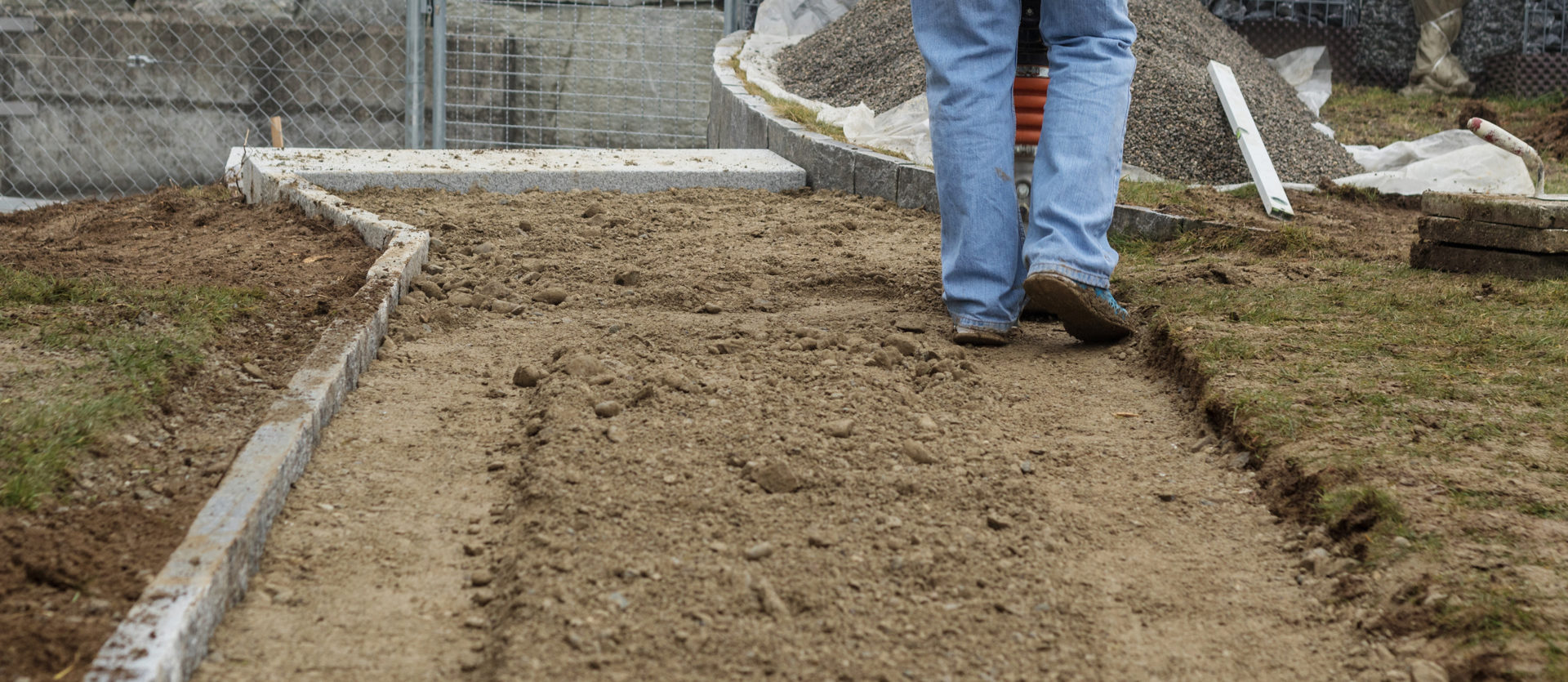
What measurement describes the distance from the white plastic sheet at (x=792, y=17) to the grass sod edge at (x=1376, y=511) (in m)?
6.91

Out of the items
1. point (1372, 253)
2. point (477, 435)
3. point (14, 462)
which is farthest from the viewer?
point (1372, 253)

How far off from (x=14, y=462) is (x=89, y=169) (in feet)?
24.5

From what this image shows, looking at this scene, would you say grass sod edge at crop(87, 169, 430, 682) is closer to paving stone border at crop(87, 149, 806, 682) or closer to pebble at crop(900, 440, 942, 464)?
paving stone border at crop(87, 149, 806, 682)

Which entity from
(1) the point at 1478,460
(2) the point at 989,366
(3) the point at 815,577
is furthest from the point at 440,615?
(1) the point at 1478,460

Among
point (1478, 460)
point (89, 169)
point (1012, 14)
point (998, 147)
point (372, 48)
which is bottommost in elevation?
point (89, 169)

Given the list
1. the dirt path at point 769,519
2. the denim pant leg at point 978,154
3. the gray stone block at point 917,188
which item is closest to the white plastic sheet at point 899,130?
the gray stone block at point 917,188

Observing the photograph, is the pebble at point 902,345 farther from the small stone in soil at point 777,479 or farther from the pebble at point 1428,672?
the pebble at point 1428,672

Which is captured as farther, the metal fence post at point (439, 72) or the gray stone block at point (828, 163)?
the metal fence post at point (439, 72)

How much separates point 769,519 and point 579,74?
6.86 metres

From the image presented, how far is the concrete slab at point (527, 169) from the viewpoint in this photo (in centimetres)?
449

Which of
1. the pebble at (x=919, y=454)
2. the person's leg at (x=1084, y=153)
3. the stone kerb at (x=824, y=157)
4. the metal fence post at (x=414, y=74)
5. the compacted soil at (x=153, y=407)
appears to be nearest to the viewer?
the compacted soil at (x=153, y=407)

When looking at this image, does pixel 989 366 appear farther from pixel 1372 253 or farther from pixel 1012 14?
pixel 1372 253

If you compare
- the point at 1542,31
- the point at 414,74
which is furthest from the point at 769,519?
the point at 1542,31

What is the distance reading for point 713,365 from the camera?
94.3 inches
